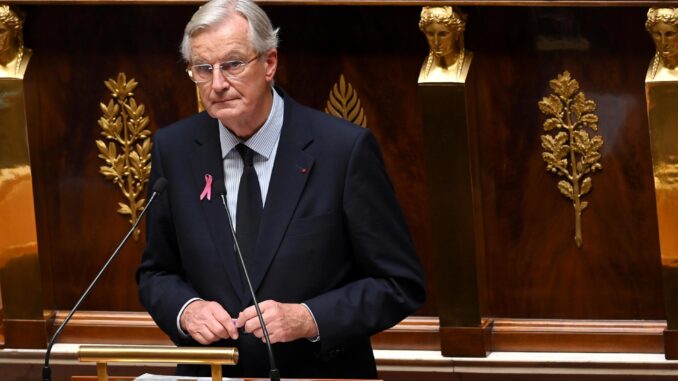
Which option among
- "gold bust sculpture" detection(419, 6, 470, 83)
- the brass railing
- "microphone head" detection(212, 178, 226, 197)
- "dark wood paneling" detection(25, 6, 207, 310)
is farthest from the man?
"dark wood paneling" detection(25, 6, 207, 310)

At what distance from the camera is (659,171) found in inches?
144

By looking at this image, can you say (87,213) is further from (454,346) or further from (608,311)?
(608,311)

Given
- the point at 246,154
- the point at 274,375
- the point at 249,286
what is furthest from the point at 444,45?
the point at 274,375

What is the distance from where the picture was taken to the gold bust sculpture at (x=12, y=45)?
3.96 m

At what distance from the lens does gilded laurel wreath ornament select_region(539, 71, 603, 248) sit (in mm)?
3814

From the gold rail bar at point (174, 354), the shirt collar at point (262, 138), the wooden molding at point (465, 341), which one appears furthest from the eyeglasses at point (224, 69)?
the wooden molding at point (465, 341)

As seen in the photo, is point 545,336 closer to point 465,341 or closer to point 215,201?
point 465,341

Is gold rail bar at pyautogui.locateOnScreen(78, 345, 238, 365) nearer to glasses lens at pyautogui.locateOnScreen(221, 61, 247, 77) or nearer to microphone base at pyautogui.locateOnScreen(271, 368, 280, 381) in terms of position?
microphone base at pyautogui.locateOnScreen(271, 368, 280, 381)

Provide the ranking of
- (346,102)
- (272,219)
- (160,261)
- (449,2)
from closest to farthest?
(272,219) → (160,261) → (449,2) → (346,102)

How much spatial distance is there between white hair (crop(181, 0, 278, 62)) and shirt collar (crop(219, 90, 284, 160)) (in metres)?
0.14

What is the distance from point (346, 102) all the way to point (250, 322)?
1619 mm

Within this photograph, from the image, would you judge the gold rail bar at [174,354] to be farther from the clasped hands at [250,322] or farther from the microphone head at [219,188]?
the microphone head at [219,188]

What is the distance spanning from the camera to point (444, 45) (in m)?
3.75

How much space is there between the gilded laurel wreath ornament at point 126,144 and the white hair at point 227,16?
1.49 meters
